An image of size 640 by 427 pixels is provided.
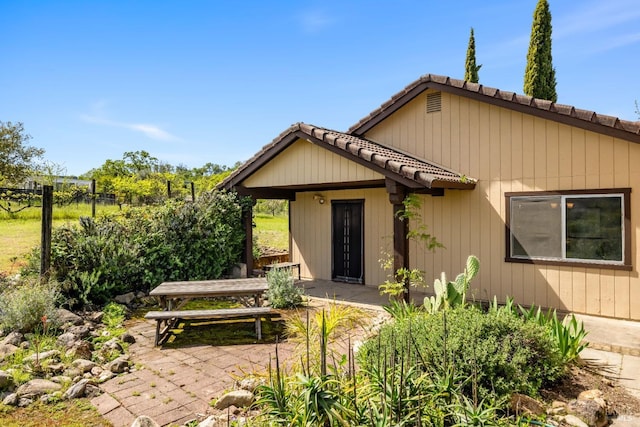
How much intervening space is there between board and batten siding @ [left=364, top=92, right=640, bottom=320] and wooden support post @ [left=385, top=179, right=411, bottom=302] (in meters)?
1.64

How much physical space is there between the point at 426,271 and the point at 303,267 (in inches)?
148

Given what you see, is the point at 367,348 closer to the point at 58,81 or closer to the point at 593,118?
the point at 593,118

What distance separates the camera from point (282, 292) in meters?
7.39

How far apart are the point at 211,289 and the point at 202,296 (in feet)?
0.58

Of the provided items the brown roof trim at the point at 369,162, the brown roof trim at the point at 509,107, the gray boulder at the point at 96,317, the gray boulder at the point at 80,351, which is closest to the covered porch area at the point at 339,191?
the brown roof trim at the point at 369,162

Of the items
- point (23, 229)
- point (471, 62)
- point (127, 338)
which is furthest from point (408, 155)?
point (23, 229)

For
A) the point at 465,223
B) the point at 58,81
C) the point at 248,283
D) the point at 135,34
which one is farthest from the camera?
the point at 58,81

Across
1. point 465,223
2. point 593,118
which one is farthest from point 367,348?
point 593,118

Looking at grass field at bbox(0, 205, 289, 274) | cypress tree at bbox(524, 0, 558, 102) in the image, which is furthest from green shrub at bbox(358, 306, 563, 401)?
cypress tree at bbox(524, 0, 558, 102)

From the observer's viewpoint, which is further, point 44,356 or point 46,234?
point 46,234

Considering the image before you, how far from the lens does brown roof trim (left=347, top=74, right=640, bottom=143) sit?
5786mm

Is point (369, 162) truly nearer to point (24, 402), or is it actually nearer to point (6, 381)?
point (24, 402)

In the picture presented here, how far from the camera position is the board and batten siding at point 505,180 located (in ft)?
19.9

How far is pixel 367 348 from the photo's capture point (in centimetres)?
385
